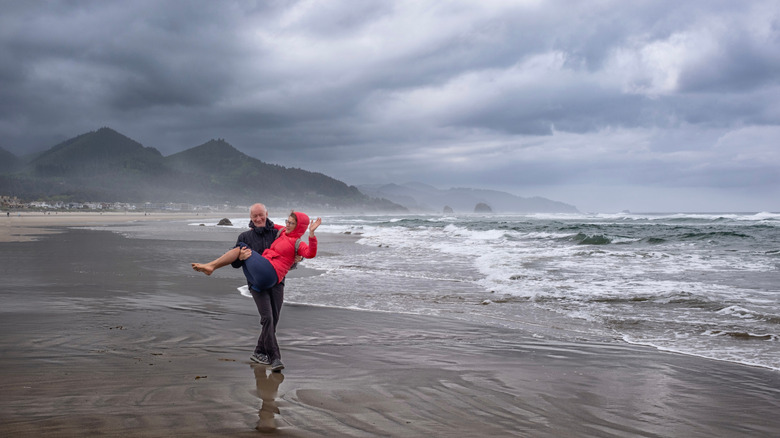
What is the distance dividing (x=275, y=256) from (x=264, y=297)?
1.54 feet

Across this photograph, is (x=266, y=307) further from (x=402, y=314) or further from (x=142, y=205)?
(x=142, y=205)

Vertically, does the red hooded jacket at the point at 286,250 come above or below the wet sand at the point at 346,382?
above

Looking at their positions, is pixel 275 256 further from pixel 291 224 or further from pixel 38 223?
pixel 38 223

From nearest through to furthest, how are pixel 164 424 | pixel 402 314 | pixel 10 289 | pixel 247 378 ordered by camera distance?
pixel 164 424 → pixel 247 378 → pixel 402 314 → pixel 10 289

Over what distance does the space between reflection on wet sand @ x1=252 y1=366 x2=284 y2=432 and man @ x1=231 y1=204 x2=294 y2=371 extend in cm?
19

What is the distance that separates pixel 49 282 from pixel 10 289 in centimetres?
107

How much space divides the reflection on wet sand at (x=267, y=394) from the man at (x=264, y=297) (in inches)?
7.6

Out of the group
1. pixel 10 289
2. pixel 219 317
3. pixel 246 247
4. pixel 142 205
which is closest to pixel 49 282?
pixel 10 289

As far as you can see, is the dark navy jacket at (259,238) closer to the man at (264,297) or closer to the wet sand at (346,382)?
the man at (264,297)

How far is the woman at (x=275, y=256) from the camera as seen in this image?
5250mm

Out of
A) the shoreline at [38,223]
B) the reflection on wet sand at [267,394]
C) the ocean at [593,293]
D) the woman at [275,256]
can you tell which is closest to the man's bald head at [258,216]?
the woman at [275,256]

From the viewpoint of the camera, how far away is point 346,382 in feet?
15.7

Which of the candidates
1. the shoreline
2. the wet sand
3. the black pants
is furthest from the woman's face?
the shoreline

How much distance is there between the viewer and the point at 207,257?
18047 mm
